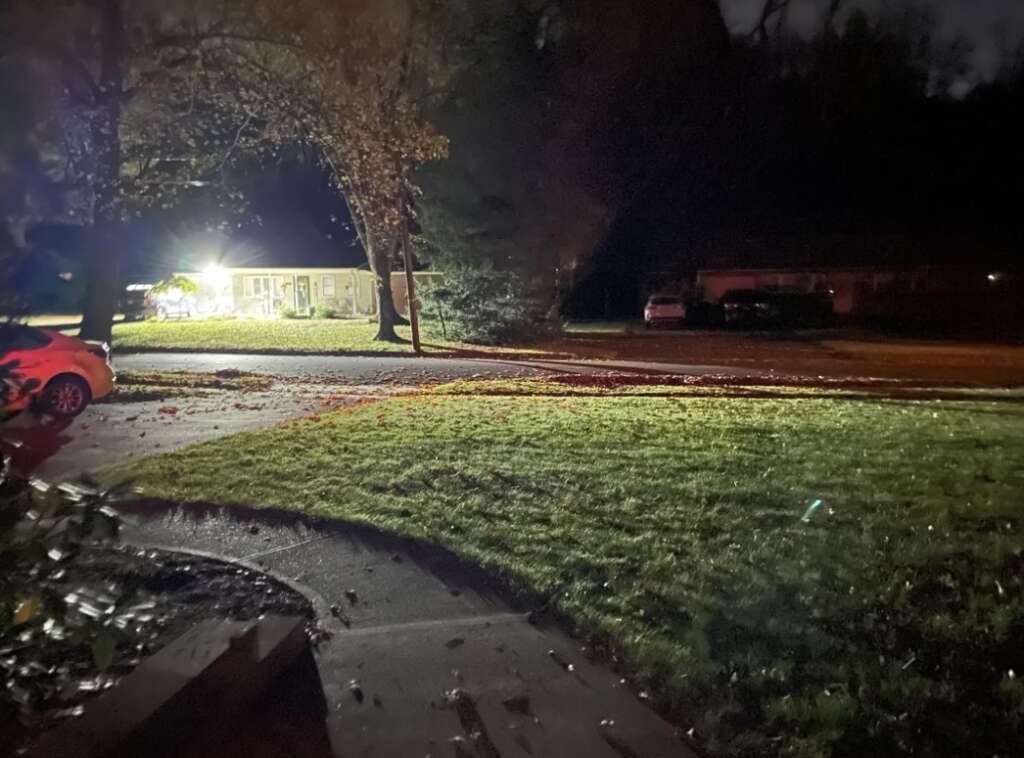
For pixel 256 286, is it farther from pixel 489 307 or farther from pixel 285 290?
pixel 489 307

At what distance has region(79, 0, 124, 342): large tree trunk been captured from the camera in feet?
51.6

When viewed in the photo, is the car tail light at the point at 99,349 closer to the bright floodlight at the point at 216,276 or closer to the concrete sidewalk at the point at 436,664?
the concrete sidewalk at the point at 436,664

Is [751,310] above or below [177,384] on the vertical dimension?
above

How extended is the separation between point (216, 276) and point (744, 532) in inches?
1535

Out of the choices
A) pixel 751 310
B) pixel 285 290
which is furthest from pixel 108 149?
pixel 285 290

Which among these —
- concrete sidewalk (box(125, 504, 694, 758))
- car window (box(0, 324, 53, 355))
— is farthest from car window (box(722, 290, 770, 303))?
car window (box(0, 324, 53, 355))

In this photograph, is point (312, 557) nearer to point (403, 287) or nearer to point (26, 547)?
point (26, 547)

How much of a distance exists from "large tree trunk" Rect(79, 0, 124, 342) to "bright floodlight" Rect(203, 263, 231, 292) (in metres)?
23.8

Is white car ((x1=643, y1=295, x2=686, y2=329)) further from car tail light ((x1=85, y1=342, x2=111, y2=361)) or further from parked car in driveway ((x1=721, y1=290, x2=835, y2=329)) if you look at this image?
car tail light ((x1=85, y1=342, x2=111, y2=361))

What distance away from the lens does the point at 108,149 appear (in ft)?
52.3

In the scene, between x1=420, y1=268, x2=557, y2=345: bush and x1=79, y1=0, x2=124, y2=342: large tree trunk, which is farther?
x1=420, y1=268, x2=557, y2=345: bush

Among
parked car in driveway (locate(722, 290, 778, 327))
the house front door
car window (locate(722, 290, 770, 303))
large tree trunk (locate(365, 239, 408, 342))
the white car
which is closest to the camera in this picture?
large tree trunk (locate(365, 239, 408, 342))

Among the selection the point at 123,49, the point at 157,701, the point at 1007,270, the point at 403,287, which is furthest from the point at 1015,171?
the point at 157,701

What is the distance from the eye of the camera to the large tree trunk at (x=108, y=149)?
51.6 feet
